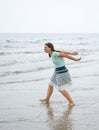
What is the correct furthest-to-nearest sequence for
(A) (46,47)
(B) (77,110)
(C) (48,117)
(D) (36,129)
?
(A) (46,47)
(B) (77,110)
(C) (48,117)
(D) (36,129)

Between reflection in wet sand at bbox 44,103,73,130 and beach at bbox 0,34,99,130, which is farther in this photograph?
beach at bbox 0,34,99,130

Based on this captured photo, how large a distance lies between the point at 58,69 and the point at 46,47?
0.61m

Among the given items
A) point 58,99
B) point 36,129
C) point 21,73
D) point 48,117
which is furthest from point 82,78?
point 36,129

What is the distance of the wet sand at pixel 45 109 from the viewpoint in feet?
21.7

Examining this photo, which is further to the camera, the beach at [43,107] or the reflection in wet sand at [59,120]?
the beach at [43,107]

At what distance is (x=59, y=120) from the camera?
22.9ft

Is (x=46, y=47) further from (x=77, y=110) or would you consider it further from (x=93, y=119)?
(x=93, y=119)

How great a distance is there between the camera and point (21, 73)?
15016 millimetres

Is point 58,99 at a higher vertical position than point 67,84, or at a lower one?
lower

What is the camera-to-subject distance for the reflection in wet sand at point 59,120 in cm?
645

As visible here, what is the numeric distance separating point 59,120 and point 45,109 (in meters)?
1.17

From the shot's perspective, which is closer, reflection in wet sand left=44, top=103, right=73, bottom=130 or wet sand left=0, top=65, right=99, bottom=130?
reflection in wet sand left=44, top=103, right=73, bottom=130

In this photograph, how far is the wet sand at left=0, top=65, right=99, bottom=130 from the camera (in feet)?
21.7

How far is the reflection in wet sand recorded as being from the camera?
6.45 m
